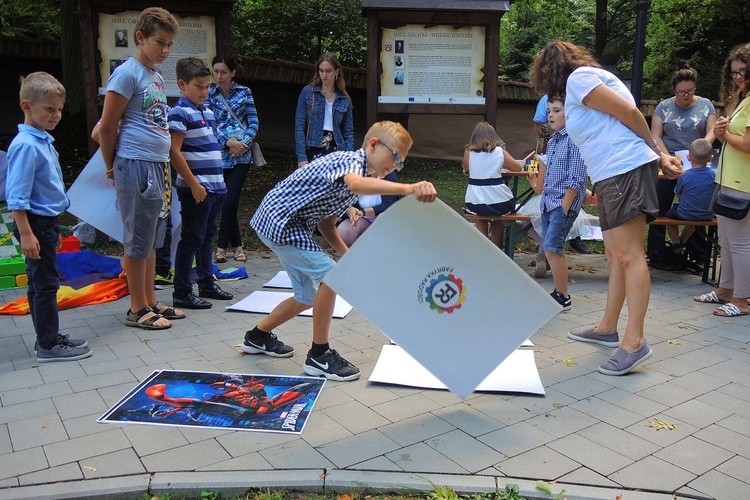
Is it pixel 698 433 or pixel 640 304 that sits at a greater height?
pixel 640 304

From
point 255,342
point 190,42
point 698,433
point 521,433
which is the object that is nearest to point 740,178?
point 698,433

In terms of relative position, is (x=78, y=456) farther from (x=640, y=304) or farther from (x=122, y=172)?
(x=640, y=304)

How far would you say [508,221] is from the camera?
22.6ft

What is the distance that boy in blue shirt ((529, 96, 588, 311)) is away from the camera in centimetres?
543

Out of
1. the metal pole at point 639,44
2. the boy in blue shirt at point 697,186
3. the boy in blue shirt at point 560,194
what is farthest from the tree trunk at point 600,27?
the boy in blue shirt at point 560,194

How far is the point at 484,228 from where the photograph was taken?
683 cm

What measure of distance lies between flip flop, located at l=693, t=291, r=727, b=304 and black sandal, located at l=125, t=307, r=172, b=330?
176 inches

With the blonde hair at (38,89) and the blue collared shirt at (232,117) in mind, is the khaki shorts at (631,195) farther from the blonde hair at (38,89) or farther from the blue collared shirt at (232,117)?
the blue collared shirt at (232,117)

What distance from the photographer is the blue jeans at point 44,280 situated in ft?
13.0

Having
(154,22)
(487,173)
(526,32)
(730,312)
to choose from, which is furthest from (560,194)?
(526,32)

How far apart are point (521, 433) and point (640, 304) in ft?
4.31

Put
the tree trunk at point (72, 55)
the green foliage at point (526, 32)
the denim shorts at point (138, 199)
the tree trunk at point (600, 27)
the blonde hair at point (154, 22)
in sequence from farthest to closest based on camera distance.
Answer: the green foliage at point (526, 32) < the tree trunk at point (600, 27) < the tree trunk at point (72, 55) < the denim shorts at point (138, 199) < the blonde hair at point (154, 22)

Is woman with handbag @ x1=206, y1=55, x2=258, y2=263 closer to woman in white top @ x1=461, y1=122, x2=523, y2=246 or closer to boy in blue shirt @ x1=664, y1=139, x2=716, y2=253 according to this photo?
woman in white top @ x1=461, y1=122, x2=523, y2=246

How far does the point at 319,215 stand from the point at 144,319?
1862mm
